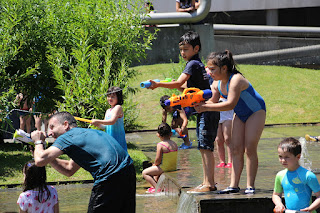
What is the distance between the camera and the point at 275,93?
57.8 ft

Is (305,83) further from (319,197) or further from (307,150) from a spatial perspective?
(319,197)

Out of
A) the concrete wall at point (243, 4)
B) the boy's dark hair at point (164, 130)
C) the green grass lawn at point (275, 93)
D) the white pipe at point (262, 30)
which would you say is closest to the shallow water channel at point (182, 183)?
the boy's dark hair at point (164, 130)

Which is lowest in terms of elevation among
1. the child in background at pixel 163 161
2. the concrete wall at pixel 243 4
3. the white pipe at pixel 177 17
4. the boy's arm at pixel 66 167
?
the child in background at pixel 163 161

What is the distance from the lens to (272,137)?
1269 centimetres

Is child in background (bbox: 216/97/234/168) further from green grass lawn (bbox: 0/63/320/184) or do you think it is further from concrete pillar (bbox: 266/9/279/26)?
concrete pillar (bbox: 266/9/279/26)

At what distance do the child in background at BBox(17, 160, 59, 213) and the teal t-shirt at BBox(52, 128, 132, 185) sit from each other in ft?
1.65

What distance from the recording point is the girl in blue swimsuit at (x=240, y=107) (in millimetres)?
5729

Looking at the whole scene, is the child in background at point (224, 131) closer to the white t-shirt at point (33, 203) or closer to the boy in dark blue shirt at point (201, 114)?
the boy in dark blue shirt at point (201, 114)

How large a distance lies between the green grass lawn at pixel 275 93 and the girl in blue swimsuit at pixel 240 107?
8.71 m

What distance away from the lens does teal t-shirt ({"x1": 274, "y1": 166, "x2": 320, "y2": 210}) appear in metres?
4.78

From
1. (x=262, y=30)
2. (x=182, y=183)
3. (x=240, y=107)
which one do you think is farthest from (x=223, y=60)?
(x=262, y=30)

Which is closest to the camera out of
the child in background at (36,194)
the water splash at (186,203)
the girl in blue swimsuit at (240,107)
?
the child in background at (36,194)

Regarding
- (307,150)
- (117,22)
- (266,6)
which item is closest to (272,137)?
(307,150)

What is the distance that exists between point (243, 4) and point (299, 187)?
950 inches
